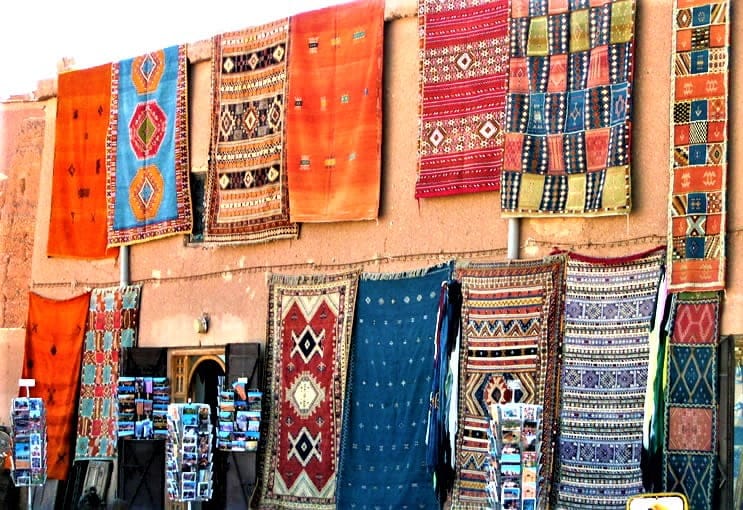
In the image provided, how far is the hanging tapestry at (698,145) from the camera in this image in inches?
392

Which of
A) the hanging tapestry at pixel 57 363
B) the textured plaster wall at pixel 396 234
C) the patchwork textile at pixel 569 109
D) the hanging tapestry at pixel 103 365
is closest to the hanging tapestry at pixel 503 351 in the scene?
the textured plaster wall at pixel 396 234

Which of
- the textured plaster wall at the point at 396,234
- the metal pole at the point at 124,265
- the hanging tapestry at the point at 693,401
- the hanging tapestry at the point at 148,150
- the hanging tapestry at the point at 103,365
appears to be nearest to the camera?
the hanging tapestry at the point at 693,401

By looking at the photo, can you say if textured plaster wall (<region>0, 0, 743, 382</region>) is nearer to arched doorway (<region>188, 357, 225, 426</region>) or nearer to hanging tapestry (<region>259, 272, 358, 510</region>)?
hanging tapestry (<region>259, 272, 358, 510</region>)

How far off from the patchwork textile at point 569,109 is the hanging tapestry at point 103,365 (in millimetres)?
5166

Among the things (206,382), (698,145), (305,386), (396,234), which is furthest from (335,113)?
(698,145)

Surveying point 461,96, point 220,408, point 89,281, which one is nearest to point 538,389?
point 461,96

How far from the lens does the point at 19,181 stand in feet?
52.8

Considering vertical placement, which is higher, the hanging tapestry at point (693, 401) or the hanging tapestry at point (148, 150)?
the hanging tapestry at point (148, 150)

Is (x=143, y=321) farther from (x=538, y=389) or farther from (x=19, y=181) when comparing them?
(x=538, y=389)

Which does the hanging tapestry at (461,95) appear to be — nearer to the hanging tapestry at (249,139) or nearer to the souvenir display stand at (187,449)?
the hanging tapestry at (249,139)

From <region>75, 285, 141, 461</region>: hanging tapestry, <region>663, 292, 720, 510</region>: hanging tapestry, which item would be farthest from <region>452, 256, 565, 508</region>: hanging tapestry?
<region>75, 285, 141, 461</region>: hanging tapestry

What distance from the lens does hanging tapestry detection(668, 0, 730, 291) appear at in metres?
9.95

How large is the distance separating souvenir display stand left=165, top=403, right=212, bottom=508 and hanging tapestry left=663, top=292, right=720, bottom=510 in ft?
13.5

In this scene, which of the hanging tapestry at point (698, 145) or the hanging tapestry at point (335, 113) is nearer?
the hanging tapestry at point (698, 145)
